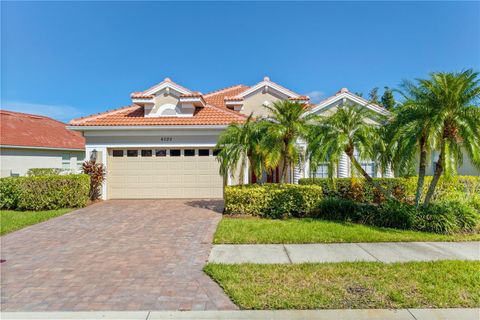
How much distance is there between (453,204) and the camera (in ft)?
25.3

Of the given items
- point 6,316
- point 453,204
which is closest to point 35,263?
point 6,316

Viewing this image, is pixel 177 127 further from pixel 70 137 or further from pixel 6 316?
pixel 70 137

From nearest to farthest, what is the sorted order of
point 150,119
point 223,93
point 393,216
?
1. point 393,216
2. point 150,119
3. point 223,93

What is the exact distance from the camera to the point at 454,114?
6.77 m

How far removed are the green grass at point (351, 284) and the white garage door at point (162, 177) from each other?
829cm

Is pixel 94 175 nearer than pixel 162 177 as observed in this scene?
Yes

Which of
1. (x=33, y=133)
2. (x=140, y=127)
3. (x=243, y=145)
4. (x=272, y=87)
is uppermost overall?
(x=272, y=87)

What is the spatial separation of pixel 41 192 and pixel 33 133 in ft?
37.6

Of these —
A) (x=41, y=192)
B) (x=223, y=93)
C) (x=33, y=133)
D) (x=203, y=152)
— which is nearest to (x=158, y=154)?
(x=203, y=152)

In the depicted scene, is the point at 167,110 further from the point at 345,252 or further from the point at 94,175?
the point at 345,252

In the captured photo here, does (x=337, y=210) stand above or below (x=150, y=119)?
below

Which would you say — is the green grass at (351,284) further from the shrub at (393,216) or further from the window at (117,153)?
the window at (117,153)

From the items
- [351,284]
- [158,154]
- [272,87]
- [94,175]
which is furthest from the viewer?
[272,87]

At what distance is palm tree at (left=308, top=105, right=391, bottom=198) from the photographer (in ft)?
25.5
